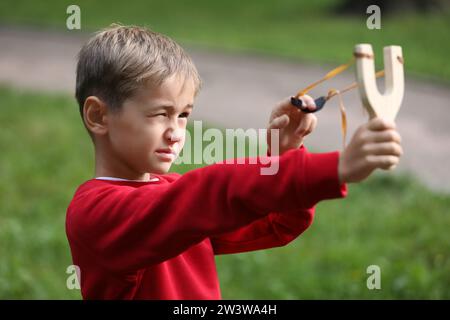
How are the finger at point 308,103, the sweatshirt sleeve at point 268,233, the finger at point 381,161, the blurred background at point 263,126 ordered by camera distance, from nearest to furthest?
the finger at point 381,161, the finger at point 308,103, the sweatshirt sleeve at point 268,233, the blurred background at point 263,126

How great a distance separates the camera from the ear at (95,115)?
2.21 m

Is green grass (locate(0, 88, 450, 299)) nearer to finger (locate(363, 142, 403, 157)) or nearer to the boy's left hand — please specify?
the boy's left hand

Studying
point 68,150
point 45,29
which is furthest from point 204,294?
point 45,29

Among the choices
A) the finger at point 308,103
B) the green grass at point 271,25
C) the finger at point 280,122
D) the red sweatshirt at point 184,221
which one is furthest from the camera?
the green grass at point 271,25

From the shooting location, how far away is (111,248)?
6.46 ft

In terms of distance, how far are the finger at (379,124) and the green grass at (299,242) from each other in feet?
9.04

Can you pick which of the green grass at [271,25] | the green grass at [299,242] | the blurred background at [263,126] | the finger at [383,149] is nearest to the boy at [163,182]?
the finger at [383,149]

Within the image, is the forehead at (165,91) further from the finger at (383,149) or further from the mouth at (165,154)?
the finger at (383,149)

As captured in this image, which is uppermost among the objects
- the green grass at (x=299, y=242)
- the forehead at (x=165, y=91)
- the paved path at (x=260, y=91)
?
the paved path at (x=260, y=91)

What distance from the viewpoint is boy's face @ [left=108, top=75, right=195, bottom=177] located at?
209 cm

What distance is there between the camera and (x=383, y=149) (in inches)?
59.1
